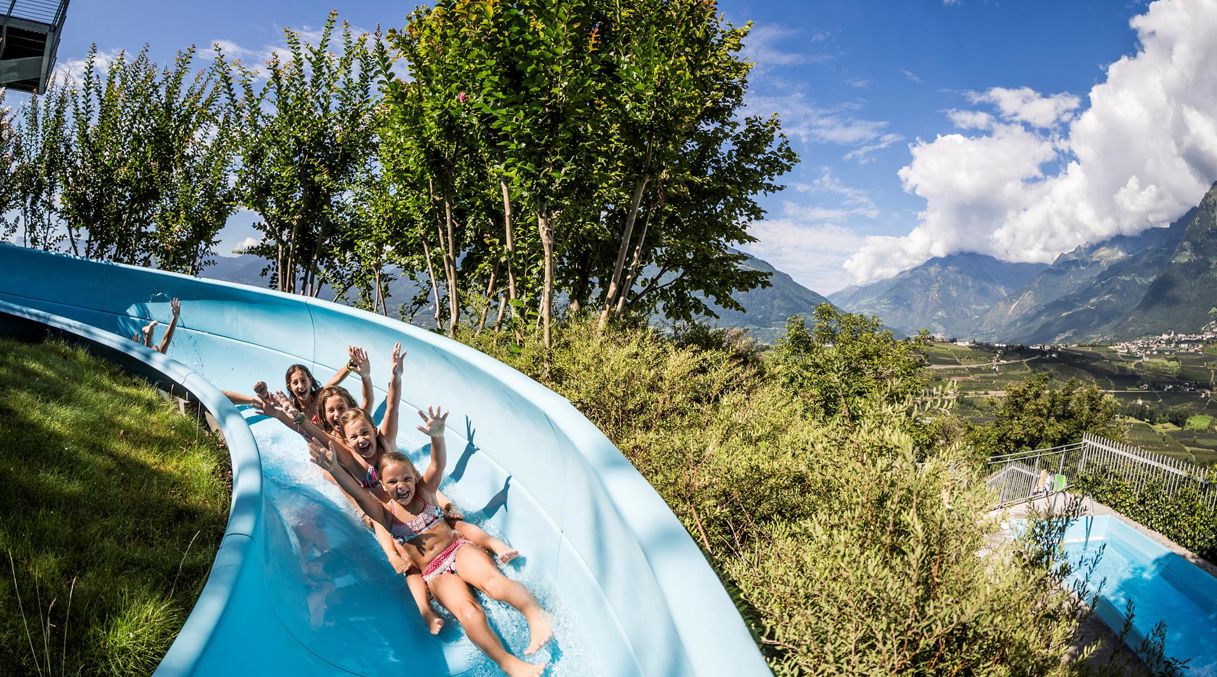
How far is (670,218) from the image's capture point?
1070cm

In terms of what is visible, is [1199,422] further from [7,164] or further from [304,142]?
[7,164]

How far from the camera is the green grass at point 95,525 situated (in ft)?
6.27

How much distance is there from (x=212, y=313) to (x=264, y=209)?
126 inches

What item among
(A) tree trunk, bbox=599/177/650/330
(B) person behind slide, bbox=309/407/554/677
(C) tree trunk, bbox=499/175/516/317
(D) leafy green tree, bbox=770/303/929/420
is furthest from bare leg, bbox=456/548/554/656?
(D) leafy green tree, bbox=770/303/929/420

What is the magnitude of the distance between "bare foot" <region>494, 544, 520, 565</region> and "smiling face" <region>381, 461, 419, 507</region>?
2.24 ft

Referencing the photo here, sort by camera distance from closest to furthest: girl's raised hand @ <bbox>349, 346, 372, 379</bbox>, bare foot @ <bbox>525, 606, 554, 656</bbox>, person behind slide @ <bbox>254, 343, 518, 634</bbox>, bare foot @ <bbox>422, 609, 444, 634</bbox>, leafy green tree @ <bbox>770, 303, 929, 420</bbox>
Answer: bare foot @ <bbox>525, 606, 554, 656</bbox> → bare foot @ <bbox>422, 609, 444, 634</bbox> → person behind slide @ <bbox>254, 343, 518, 634</bbox> → girl's raised hand @ <bbox>349, 346, 372, 379</bbox> → leafy green tree @ <bbox>770, 303, 929, 420</bbox>

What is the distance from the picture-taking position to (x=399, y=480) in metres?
3.65

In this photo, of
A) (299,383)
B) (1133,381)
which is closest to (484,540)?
(299,383)

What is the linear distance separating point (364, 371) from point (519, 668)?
3.26m

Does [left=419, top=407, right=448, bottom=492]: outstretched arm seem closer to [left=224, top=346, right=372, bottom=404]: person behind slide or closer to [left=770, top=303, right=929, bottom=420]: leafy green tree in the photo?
[left=224, top=346, right=372, bottom=404]: person behind slide

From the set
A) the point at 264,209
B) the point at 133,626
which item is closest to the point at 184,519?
the point at 133,626

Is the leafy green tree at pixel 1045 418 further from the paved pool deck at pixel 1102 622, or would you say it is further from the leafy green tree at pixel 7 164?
the leafy green tree at pixel 7 164

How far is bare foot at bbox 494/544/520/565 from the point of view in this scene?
348 cm

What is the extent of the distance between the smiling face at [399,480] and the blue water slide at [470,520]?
0.47 m
